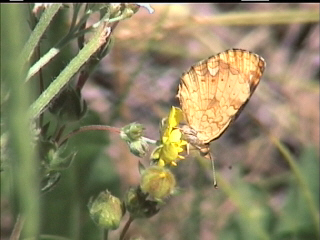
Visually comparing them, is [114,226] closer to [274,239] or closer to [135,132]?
[135,132]

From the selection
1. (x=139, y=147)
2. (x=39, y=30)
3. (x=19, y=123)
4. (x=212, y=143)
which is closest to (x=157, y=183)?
(x=139, y=147)

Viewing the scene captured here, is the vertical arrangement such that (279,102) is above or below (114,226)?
below

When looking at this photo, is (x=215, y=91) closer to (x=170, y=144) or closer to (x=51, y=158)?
(x=170, y=144)

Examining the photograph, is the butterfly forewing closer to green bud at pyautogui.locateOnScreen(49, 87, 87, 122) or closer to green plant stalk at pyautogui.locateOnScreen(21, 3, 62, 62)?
green bud at pyautogui.locateOnScreen(49, 87, 87, 122)

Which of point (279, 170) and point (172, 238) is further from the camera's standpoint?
point (279, 170)

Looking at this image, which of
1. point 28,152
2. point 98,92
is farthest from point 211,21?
point 28,152
